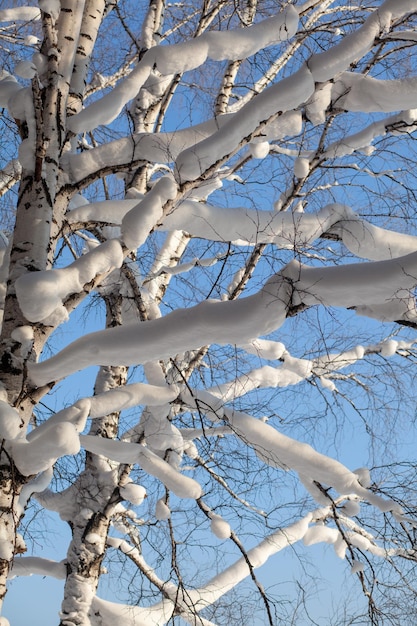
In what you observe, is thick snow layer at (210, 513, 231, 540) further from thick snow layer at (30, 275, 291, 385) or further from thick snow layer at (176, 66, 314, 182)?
thick snow layer at (176, 66, 314, 182)

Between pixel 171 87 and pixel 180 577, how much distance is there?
393 cm

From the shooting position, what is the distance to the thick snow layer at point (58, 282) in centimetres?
353

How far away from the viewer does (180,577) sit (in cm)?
464

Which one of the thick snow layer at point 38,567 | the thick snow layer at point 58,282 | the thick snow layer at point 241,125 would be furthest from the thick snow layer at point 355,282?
the thick snow layer at point 38,567

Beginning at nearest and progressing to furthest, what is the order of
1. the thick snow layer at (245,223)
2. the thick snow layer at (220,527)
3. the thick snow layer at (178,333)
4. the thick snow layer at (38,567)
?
the thick snow layer at (178,333), the thick snow layer at (245,223), the thick snow layer at (220,527), the thick snow layer at (38,567)

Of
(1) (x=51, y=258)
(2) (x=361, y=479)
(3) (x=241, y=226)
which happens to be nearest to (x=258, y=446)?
(2) (x=361, y=479)

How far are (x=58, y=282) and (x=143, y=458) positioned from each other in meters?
1.30

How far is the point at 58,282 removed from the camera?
3.59m

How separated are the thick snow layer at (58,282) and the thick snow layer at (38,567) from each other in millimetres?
2767

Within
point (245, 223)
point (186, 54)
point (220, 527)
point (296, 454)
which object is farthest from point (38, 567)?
point (186, 54)

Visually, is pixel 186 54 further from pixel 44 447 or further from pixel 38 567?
pixel 38 567

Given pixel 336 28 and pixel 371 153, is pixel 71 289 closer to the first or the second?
pixel 371 153

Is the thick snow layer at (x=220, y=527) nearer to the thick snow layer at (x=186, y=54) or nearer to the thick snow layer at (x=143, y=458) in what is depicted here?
the thick snow layer at (x=143, y=458)

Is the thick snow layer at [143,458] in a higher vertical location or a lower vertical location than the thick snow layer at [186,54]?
lower
